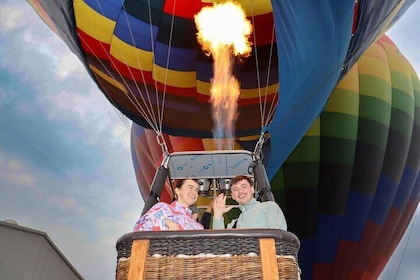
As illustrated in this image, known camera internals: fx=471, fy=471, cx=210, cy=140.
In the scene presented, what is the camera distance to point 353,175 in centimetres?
703

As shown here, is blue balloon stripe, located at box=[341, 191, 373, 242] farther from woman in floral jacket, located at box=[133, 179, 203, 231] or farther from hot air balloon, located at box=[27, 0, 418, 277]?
woman in floral jacket, located at box=[133, 179, 203, 231]

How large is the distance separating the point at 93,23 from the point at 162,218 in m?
4.07

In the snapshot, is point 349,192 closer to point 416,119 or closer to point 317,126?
point 317,126

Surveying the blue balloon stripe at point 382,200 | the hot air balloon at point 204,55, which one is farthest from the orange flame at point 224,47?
the blue balloon stripe at point 382,200

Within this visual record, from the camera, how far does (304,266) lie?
6941 millimetres

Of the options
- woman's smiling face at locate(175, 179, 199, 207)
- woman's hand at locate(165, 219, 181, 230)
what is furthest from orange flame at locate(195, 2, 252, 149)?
woman's hand at locate(165, 219, 181, 230)

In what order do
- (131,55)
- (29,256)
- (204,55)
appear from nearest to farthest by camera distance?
(204,55) → (131,55) → (29,256)

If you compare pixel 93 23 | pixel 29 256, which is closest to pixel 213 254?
pixel 93 23

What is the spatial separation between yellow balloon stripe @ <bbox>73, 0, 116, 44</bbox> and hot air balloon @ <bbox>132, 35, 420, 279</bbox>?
6.61 feet

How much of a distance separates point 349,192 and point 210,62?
10.3 ft

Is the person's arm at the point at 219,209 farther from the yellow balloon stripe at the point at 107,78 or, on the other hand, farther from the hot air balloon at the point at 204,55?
the yellow balloon stripe at the point at 107,78

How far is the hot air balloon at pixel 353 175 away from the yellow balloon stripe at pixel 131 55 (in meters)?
1.56

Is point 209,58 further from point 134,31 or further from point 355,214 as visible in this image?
point 355,214

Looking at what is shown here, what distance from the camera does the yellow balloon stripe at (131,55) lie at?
17.3 feet
